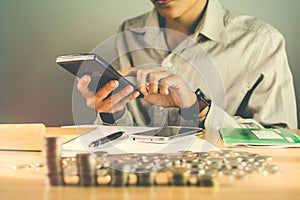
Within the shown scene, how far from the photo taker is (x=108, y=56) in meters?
1.93

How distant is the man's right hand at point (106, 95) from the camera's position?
1.28m

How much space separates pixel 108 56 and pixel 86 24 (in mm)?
188

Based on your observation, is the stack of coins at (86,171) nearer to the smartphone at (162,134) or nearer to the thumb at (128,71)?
the smartphone at (162,134)

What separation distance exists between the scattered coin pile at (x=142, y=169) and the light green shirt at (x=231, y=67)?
0.85 meters

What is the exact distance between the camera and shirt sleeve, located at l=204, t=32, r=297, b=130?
1679mm

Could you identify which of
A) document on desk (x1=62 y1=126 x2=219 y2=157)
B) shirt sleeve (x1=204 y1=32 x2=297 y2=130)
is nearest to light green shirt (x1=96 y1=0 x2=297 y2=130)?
shirt sleeve (x1=204 y1=32 x2=297 y2=130)

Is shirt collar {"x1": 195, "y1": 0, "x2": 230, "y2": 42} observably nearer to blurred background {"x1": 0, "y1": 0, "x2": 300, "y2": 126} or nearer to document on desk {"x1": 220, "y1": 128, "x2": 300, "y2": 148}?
blurred background {"x1": 0, "y1": 0, "x2": 300, "y2": 126}

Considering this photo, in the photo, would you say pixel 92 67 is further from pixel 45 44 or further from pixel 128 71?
pixel 45 44

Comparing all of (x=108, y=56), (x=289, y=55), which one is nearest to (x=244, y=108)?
(x=289, y=55)

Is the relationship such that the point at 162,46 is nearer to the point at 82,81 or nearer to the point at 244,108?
the point at 244,108

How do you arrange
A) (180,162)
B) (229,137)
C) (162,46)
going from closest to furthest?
(180,162) < (229,137) < (162,46)

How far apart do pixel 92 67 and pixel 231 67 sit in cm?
83

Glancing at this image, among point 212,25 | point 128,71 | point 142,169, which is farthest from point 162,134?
point 212,25

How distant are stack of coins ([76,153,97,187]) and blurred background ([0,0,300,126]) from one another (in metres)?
1.20
